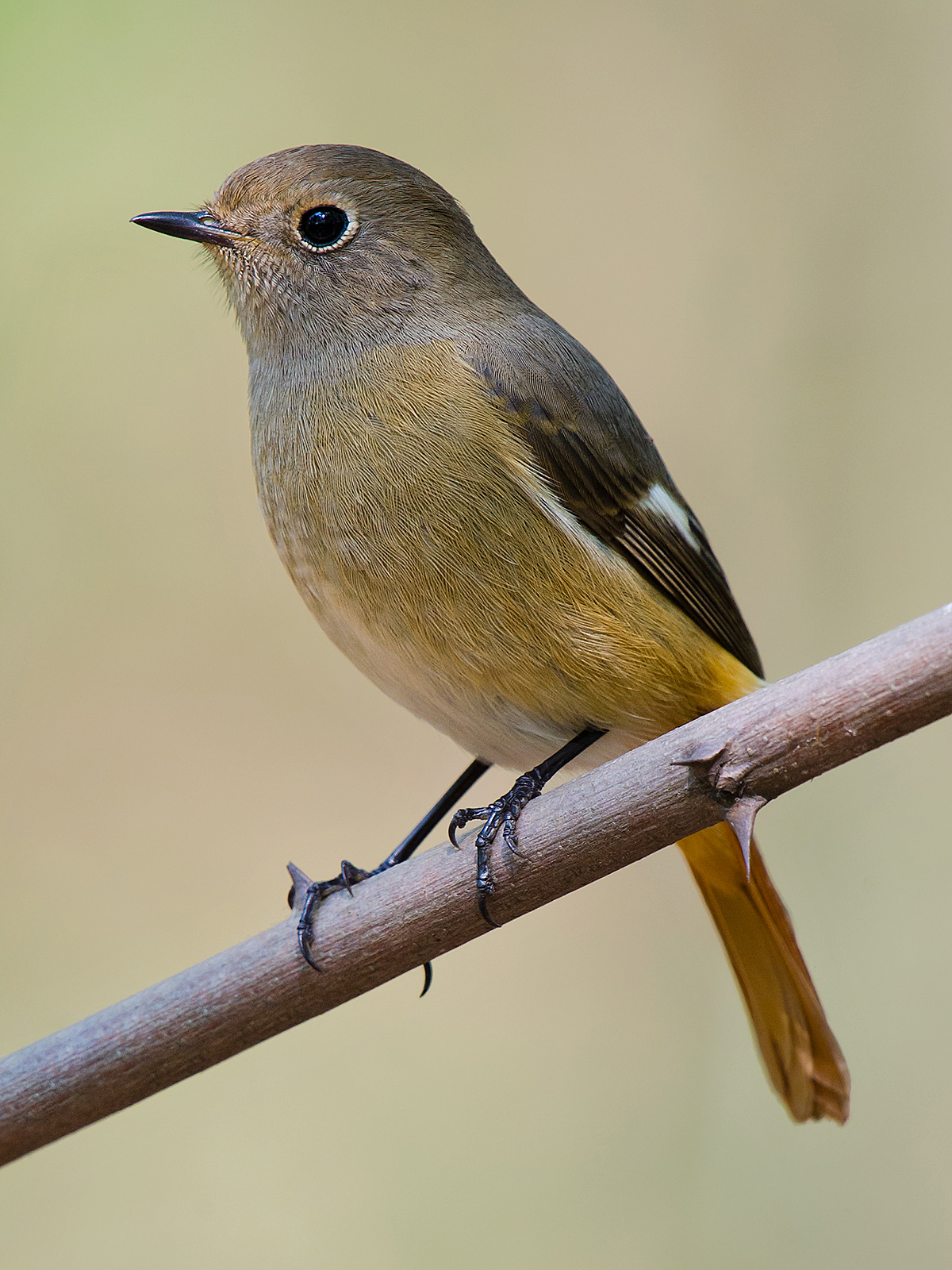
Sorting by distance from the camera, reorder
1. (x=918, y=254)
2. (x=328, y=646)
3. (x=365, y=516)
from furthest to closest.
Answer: (x=328, y=646)
(x=918, y=254)
(x=365, y=516)

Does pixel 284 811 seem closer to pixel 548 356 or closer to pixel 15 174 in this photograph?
pixel 548 356

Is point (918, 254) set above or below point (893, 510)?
A: above

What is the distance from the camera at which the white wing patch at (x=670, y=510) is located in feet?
7.96

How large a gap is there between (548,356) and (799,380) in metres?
1.60

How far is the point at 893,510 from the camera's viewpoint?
362 centimetres

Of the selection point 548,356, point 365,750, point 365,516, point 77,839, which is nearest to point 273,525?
point 365,516

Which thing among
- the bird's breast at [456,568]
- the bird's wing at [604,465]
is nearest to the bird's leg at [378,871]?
the bird's breast at [456,568]

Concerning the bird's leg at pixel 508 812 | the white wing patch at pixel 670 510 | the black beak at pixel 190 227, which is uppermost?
the black beak at pixel 190 227

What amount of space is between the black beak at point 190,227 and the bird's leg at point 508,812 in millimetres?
1169

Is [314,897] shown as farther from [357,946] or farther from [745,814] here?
[745,814]

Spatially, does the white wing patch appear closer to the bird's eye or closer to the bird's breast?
the bird's breast

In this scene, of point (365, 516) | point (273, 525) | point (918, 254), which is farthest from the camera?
point (918, 254)

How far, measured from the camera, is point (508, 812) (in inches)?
75.4

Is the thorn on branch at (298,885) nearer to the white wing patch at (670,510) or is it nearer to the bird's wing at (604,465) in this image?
the bird's wing at (604,465)
